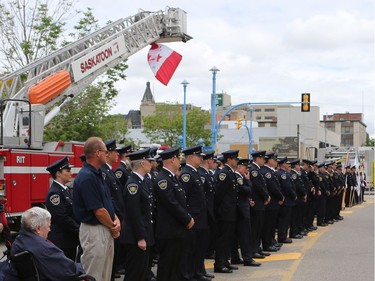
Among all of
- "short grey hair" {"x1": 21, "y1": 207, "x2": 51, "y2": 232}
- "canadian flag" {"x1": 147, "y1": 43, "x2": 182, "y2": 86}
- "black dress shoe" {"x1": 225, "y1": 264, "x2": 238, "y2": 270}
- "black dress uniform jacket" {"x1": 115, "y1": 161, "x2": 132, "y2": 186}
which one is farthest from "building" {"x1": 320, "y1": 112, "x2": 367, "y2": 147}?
"short grey hair" {"x1": 21, "y1": 207, "x2": 51, "y2": 232}

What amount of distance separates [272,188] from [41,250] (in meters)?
Result: 8.24

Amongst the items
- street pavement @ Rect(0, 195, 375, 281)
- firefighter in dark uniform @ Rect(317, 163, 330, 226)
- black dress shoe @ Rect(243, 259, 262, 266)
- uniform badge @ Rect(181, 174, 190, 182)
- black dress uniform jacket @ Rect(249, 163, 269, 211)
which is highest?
uniform badge @ Rect(181, 174, 190, 182)

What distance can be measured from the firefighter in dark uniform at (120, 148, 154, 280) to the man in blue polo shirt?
77 cm

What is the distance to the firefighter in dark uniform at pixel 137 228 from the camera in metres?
7.57

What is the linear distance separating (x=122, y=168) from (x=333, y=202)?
11.8 meters

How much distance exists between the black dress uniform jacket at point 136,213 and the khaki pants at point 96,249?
0.82m

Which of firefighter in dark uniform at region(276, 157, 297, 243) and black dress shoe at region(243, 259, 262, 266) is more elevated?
firefighter in dark uniform at region(276, 157, 297, 243)

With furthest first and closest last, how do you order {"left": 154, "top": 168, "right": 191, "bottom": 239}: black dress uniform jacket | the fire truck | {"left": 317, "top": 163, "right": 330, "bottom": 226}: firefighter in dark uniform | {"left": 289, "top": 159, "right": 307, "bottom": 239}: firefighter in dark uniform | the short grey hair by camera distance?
{"left": 317, "top": 163, "right": 330, "bottom": 226}: firefighter in dark uniform → {"left": 289, "top": 159, "right": 307, "bottom": 239}: firefighter in dark uniform → the fire truck → {"left": 154, "top": 168, "right": 191, "bottom": 239}: black dress uniform jacket → the short grey hair

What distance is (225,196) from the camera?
1064 cm

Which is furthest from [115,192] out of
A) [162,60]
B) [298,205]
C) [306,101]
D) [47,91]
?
[306,101]

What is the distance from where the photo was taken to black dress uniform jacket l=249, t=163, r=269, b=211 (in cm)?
1217

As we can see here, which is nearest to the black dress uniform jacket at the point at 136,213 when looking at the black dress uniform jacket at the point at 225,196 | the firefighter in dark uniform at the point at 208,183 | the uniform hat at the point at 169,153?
the uniform hat at the point at 169,153

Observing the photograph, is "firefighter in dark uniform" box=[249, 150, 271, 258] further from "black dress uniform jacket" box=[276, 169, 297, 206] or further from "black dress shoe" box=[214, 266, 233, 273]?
"black dress uniform jacket" box=[276, 169, 297, 206]

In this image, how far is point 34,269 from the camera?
538cm
